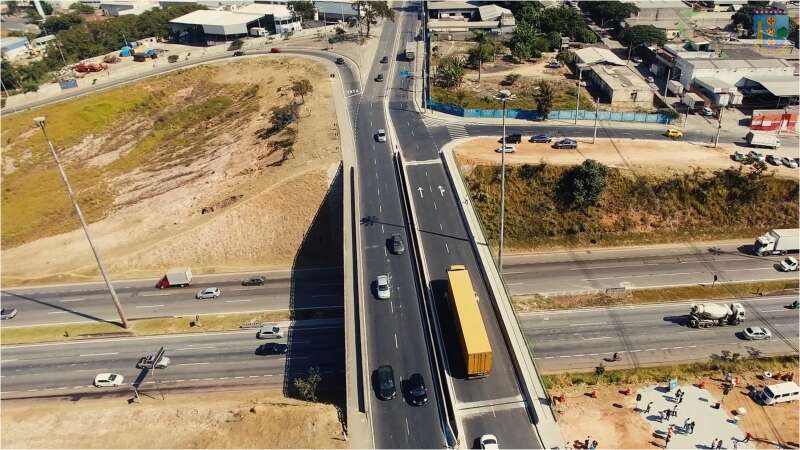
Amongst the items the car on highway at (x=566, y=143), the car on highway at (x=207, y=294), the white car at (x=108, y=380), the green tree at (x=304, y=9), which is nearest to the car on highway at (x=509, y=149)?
the car on highway at (x=566, y=143)

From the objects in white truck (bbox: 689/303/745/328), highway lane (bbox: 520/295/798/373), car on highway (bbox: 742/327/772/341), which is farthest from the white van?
white truck (bbox: 689/303/745/328)

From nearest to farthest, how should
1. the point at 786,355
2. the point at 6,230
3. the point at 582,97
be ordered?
the point at 786,355 < the point at 6,230 < the point at 582,97

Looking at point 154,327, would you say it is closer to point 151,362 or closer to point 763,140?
point 151,362

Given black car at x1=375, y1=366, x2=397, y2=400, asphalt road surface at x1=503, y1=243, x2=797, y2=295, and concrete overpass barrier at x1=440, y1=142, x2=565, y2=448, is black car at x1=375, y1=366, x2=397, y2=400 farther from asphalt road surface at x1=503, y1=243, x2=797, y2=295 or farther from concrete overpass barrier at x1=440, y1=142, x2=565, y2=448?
asphalt road surface at x1=503, y1=243, x2=797, y2=295

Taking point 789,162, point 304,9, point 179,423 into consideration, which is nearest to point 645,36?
point 789,162

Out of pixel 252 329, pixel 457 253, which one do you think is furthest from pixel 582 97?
pixel 252 329

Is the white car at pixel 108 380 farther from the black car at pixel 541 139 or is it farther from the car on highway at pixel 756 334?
the car on highway at pixel 756 334

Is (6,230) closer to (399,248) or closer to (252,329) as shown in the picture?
(252,329)
